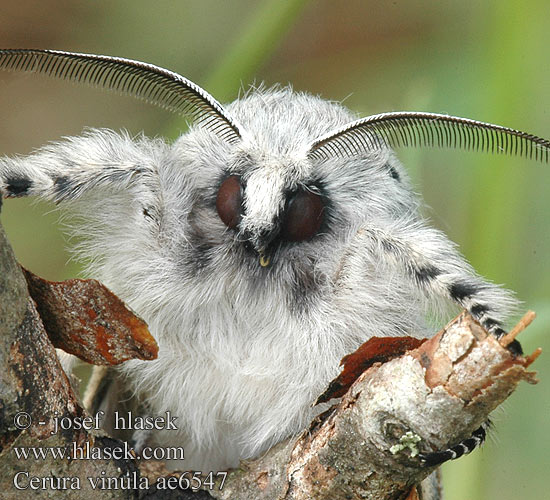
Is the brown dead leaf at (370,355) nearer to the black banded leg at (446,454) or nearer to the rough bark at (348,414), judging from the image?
the rough bark at (348,414)

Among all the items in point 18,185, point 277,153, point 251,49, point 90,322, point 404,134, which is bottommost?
point 90,322

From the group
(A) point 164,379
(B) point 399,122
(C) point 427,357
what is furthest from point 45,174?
(C) point 427,357

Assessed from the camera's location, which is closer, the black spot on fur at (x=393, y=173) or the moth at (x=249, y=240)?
the moth at (x=249, y=240)

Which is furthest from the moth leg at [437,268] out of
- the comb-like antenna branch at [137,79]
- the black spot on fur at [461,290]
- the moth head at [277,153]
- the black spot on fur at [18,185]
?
the black spot on fur at [18,185]

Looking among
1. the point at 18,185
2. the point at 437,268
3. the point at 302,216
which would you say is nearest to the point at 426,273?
the point at 437,268

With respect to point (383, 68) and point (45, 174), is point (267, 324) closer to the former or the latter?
point (45, 174)

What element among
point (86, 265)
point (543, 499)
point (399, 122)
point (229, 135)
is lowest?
point (543, 499)

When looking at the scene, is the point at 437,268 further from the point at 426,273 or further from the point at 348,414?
the point at 348,414
